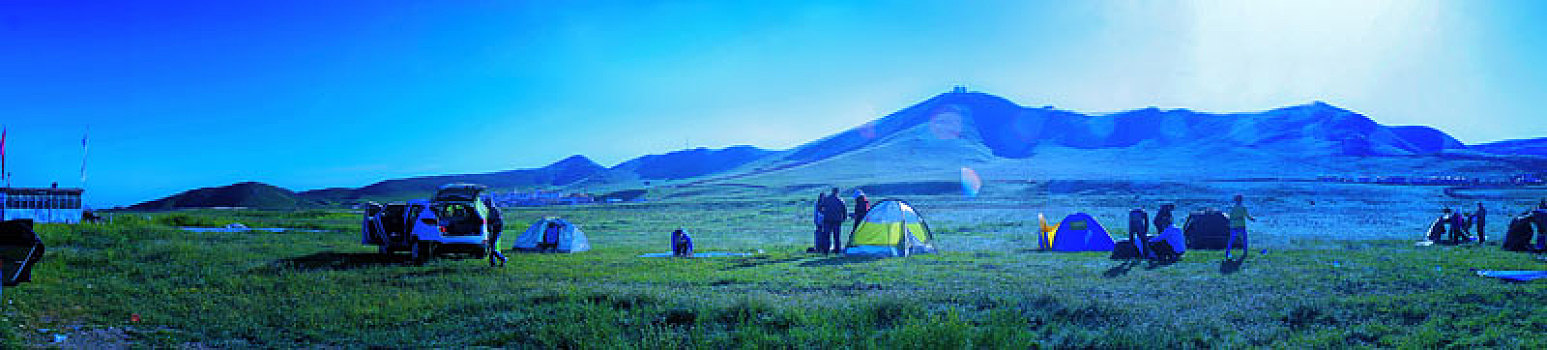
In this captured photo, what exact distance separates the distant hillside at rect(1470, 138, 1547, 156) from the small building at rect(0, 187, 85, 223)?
217974mm

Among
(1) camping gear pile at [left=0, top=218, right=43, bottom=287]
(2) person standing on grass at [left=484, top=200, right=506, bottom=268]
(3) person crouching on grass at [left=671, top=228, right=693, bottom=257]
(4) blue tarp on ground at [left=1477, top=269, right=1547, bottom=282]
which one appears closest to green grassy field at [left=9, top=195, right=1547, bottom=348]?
(4) blue tarp on ground at [left=1477, top=269, right=1547, bottom=282]

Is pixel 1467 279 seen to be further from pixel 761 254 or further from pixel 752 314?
pixel 761 254

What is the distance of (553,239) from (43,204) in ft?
111

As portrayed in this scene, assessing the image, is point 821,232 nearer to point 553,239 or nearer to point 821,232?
point 821,232

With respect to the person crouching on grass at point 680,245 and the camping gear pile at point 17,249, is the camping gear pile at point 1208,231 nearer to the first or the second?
the person crouching on grass at point 680,245

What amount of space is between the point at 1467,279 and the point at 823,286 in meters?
9.98

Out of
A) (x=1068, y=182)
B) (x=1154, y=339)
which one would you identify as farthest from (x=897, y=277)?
(x=1068, y=182)

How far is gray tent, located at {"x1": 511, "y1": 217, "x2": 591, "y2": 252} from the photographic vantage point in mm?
22219

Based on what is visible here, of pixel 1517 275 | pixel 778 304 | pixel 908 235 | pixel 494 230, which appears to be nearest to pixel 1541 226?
pixel 1517 275

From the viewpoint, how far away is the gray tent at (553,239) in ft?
72.9

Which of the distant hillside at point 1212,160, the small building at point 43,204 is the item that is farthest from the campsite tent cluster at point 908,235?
the distant hillside at point 1212,160

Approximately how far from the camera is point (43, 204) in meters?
39.0

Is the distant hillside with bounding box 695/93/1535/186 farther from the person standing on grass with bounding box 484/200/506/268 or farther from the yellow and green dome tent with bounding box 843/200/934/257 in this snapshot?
the person standing on grass with bounding box 484/200/506/268

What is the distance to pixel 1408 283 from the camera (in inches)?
479
